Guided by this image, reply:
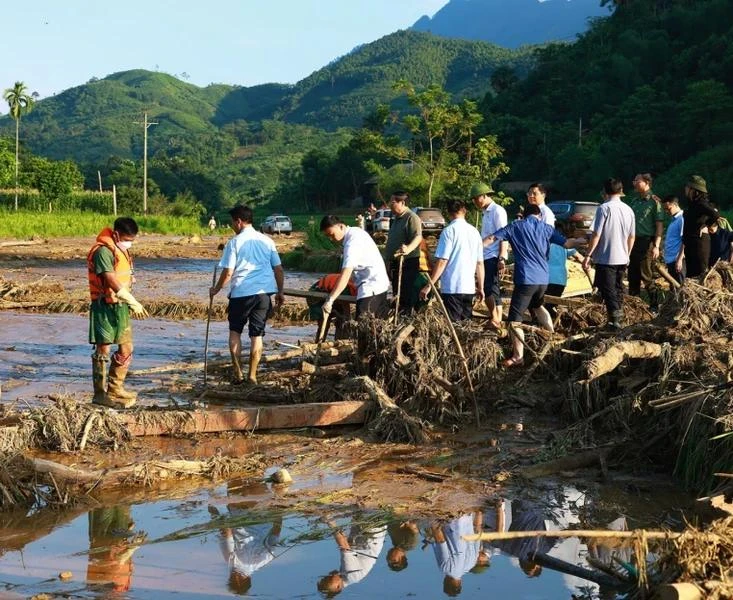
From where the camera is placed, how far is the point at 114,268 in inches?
339

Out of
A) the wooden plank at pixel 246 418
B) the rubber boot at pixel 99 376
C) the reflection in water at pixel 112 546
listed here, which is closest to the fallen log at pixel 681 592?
the reflection in water at pixel 112 546

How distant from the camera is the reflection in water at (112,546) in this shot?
4.90 m

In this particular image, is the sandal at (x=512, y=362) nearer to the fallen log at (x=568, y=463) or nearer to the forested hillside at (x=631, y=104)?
the fallen log at (x=568, y=463)

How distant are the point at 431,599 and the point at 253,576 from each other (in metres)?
0.94

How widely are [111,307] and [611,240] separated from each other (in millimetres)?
5154

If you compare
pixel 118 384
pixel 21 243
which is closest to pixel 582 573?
Result: pixel 118 384

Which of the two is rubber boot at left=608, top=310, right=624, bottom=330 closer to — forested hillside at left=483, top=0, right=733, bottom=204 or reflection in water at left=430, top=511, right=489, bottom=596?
reflection in water at left=430, top=511, right=489, bottom=596

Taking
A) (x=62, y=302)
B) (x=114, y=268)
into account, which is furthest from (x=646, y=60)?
(x=114, y=268)

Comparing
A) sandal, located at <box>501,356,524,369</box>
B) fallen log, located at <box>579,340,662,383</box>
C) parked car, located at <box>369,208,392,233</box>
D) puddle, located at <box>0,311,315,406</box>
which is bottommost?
puddle, located at <box>0,311,315,406</box>

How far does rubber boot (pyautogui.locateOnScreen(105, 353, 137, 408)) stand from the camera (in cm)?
870

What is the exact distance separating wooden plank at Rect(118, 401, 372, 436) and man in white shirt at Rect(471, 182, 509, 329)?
2.67 meters

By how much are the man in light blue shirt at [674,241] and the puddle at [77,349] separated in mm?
4999

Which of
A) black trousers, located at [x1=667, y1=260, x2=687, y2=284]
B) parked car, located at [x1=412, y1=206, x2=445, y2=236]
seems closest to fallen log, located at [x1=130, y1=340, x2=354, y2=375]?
black trousers, located at [x1=667, y1=260, x2=687, y2=284]

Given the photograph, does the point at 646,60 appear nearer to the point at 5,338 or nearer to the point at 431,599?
the point at 5,338
